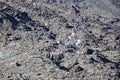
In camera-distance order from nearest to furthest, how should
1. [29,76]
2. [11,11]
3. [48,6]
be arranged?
[29,76]
[11,11]
[48,6]

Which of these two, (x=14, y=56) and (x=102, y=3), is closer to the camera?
(x=14, y=56)

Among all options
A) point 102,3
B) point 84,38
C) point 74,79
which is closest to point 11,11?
point 84,38

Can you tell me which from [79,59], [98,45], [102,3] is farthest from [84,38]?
[102,3]

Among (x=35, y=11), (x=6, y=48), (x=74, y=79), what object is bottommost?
(x=74, y=79)

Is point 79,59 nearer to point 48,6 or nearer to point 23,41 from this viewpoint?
point 23,41

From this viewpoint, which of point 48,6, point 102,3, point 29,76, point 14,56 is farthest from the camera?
point 102,3

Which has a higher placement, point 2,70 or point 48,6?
point 48,6

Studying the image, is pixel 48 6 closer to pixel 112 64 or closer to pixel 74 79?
pixel 112 64
